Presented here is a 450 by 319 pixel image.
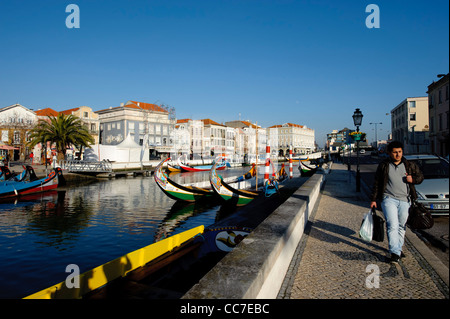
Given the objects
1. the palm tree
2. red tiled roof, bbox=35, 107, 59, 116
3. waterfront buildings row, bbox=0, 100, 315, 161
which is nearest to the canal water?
the palm tree

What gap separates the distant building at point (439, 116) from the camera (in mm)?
38438

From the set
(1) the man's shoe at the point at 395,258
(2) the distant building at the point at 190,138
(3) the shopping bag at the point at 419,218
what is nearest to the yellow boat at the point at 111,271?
(1) the man's shoe at the point at 395,258

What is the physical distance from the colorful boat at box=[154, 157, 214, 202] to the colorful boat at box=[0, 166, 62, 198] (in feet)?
33.6

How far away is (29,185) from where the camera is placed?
66.0 feet

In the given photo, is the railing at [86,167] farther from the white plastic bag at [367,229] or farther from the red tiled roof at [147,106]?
the white plastic bag at [367,229]

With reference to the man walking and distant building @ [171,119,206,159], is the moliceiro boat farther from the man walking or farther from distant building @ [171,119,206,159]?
the man walking

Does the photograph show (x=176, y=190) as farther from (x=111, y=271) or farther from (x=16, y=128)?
(x=16, y=128)

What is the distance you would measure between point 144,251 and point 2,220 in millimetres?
11834

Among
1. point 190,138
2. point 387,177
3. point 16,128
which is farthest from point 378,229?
point 190,138

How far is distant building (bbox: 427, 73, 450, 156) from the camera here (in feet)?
126

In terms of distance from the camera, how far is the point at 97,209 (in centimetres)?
1616

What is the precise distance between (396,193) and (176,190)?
45.1 feet

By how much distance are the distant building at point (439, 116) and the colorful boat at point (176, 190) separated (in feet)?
119

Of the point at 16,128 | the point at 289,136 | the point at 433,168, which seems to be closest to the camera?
the point at 433,168
